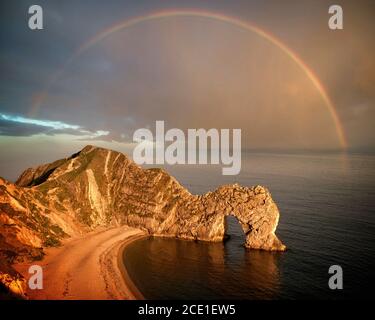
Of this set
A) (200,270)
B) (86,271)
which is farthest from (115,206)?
(200,270)

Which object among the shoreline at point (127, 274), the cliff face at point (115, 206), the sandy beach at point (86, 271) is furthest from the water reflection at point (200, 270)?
the cliff face at point (115, 206)

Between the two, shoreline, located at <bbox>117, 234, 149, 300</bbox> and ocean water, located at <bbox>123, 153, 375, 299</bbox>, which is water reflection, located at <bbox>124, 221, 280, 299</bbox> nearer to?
ocean water, located at <bbox>123, 153, 375, 299</bbox>

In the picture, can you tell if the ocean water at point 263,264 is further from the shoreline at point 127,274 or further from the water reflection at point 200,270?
→ the shoreline at point 127,274

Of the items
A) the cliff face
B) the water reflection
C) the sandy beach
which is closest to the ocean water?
the water reflection

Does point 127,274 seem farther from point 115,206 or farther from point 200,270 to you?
point 115,206

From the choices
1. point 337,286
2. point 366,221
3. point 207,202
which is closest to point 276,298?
point 337,286
